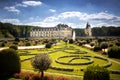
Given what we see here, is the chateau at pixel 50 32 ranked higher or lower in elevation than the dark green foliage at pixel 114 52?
higher

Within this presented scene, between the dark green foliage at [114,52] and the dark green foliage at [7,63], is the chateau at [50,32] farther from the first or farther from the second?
the dark green foliage at [7,63]

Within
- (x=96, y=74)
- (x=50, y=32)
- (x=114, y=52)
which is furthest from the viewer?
(x=50, y=32)

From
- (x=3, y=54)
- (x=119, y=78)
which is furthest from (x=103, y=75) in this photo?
(x=3, y=54)

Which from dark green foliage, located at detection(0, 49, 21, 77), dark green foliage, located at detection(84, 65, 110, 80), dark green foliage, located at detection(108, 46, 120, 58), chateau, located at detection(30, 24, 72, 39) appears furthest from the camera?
chateau, located at detection(30, 24, 72, 39)

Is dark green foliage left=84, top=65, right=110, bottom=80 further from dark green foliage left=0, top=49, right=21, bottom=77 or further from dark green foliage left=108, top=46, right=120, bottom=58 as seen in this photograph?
dark green foliage left=108, top=46, right=120, bottom=58

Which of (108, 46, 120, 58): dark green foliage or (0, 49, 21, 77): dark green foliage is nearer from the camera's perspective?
(0, 49, 21, 77): dark green foliage

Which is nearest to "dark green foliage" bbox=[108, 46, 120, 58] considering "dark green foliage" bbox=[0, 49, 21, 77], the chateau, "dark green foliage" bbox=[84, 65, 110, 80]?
"dark green foliage" bbox=[84, 65, 110, 80]

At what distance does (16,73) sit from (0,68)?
4.40ft

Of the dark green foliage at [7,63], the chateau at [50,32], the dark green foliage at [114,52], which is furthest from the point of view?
the chateau at [50,32]

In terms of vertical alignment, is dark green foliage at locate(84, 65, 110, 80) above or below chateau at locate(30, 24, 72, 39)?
below

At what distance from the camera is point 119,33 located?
76000 mm

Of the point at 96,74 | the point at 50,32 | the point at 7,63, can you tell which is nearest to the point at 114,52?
the point at 96,74

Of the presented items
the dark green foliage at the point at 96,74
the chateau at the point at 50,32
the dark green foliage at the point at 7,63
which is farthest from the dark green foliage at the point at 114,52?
the chateau at the point at 50,32

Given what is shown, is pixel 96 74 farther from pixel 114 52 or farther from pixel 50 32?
pixel 50 32
